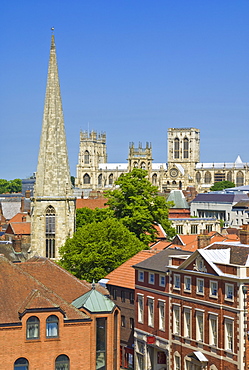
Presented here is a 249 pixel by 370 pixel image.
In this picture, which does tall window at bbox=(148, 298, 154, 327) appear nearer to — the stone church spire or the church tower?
the church tower

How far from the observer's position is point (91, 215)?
323 feet

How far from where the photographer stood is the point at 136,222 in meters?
79.3

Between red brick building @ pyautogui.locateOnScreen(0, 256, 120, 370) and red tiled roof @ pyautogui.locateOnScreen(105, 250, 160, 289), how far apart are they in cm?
1555

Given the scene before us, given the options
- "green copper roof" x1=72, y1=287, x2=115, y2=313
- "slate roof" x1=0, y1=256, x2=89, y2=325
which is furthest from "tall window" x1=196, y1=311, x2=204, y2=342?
"slate roof" x1=0, y1=256, x2=89, y2=325

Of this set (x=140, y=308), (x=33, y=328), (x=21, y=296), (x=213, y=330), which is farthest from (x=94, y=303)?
(x=140, y=308)

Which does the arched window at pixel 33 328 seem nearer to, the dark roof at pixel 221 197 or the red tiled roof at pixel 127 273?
the red tiled roof at pixel 127 273

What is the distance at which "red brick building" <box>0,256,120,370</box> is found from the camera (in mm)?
41312

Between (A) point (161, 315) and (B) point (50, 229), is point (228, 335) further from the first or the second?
(B) point (50, 229)

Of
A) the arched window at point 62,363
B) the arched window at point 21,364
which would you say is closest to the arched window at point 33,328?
the arched window at point 21,364

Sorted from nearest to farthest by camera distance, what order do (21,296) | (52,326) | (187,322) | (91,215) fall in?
1. (52,326)
2. (21,296)
3. (187,322)
4. (91,215)

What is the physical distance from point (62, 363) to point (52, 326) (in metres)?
2.08

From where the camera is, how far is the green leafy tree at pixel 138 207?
79.2 metres

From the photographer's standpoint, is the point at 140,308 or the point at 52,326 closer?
the point at 52,326

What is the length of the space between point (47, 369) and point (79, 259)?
2442 centimetres
